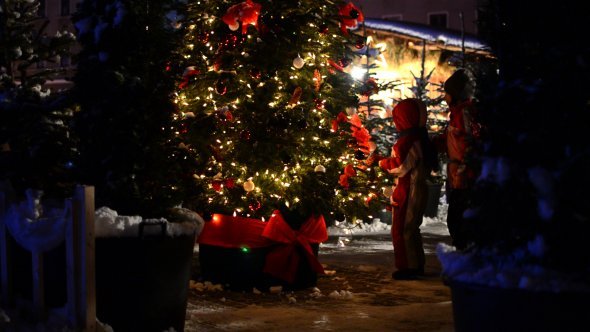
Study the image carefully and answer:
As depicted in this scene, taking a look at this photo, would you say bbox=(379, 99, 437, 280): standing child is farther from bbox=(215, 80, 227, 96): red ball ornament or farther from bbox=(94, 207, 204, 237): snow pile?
bbox=(94, 207, 204, 237): snow pile

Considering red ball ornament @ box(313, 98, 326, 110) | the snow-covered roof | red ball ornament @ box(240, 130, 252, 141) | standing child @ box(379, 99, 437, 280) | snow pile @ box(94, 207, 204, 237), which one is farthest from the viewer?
the snow-covered roof

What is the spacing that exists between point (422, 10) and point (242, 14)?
42.4m

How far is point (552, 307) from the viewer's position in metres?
4.36

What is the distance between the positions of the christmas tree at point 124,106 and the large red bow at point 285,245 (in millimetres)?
2115

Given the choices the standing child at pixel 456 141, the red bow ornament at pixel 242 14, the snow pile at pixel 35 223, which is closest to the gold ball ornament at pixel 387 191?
the standing child at pixel 456 141

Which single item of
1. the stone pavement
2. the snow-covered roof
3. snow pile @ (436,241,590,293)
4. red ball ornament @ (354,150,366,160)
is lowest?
the stone pavement

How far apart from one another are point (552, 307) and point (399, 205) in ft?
18.2

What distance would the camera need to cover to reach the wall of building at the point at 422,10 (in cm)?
4778

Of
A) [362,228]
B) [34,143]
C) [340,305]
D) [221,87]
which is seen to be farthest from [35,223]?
[362,228]

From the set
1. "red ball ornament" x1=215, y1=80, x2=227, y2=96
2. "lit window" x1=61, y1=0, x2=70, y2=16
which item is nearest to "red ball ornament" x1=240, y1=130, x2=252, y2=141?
"red ball ornament" x1=215, y1=80, x2=227, y2=96

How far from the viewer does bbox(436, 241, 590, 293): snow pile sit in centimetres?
439

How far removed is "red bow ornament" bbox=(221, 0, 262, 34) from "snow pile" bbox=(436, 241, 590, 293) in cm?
405

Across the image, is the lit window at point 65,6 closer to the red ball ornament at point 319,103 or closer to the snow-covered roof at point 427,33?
the snow-covered roof at point 427,33

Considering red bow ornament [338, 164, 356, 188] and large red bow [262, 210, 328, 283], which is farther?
red bow ornament [338, 164, 356, 188]
